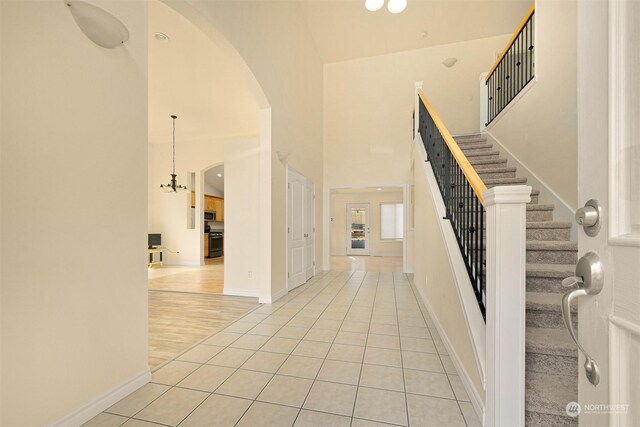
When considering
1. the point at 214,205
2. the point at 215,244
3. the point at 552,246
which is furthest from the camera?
the point at 214,205

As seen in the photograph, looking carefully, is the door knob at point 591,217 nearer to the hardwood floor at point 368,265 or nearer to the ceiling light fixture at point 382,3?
the ceiling light fixture at point 382,3

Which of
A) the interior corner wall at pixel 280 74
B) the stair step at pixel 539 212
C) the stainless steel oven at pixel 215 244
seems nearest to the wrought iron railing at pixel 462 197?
the stair step at pixel 539 212

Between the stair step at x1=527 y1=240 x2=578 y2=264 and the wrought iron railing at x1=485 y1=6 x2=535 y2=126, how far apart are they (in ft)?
7.89

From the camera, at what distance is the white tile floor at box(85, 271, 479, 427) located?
63.0 inches

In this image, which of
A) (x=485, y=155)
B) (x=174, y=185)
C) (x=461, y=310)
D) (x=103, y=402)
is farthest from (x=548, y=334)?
(x=174, y=185)

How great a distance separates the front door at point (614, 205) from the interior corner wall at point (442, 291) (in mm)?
1305

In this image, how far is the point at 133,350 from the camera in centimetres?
182

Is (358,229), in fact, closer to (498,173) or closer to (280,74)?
(498,173)

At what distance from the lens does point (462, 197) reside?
7.71ft

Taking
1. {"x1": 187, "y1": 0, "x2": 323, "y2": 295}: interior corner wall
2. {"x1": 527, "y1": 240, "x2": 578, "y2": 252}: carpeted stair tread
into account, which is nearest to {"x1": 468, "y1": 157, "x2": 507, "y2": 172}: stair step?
{"x1": 527, "y1": 240, "x2": 578, "y2": 252}: carpeted stair tread

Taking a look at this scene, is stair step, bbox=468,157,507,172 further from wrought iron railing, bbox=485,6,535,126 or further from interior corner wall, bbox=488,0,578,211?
wrought iron railing, bbox=485,6,535,126

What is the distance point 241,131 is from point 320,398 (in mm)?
6644

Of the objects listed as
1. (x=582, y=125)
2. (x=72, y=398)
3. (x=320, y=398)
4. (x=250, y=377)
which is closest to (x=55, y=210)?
(x=72, y=398)

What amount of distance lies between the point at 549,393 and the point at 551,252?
1.29 meters
